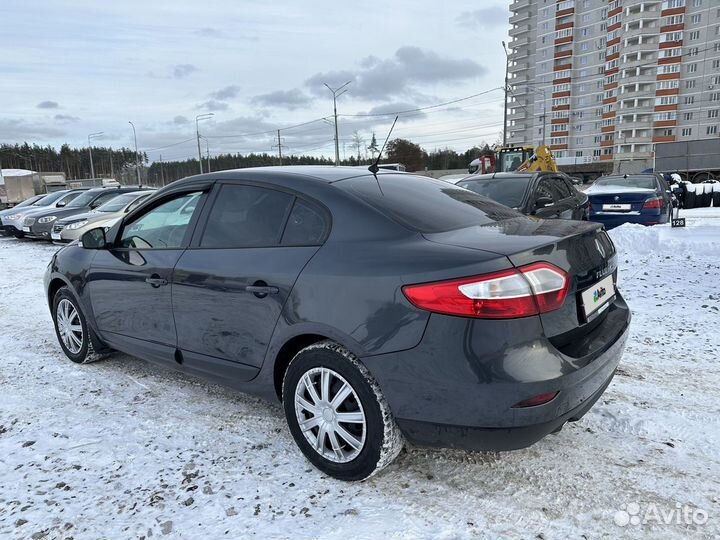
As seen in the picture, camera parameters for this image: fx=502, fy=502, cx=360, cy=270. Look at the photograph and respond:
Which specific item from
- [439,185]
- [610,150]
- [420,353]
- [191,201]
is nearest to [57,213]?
[191,201]

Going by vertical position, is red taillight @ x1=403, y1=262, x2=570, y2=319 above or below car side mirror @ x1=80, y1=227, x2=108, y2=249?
below

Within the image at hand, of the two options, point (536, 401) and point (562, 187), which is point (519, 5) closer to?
point (562, 187)

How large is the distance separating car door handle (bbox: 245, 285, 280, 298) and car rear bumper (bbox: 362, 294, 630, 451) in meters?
0.68

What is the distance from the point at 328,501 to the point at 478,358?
3.46ft

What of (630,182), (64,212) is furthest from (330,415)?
(64,212)

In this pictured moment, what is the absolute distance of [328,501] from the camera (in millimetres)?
2449

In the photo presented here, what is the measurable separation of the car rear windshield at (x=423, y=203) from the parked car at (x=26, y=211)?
14037 mm

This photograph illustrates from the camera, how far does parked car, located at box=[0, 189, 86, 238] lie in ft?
46.7

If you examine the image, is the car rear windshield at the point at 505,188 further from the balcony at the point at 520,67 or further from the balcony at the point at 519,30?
the balcony at the point at 519,30

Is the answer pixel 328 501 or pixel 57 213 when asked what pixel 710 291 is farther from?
pixel 57 213

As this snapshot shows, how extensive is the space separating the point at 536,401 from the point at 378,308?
78 cm

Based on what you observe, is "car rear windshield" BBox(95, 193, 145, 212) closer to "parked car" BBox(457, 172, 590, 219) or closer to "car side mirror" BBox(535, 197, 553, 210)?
"parked car" BBox(457, 172, 590, 219)

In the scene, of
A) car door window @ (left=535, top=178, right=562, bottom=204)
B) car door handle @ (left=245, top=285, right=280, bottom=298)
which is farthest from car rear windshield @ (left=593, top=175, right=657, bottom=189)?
car door handle @ (left=245, top=285, right=280, bottom=298)

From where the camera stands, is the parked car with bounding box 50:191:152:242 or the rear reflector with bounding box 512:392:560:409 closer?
the rear reflector with bounding box 512:392:560:409
